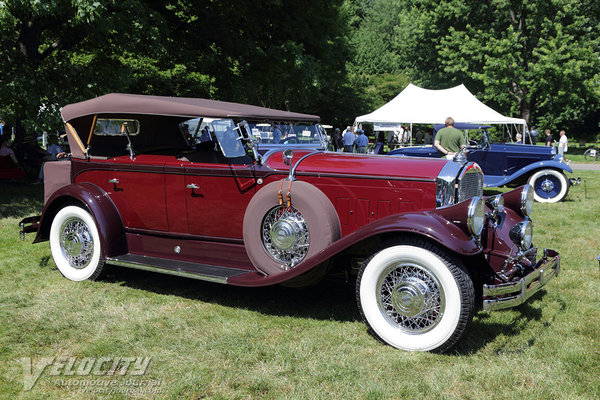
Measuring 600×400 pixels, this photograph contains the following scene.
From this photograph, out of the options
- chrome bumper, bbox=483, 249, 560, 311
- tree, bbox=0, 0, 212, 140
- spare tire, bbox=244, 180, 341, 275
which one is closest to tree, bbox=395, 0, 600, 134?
tree, bbox=0, 0, 212, 140

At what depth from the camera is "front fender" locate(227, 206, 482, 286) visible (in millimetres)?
3520

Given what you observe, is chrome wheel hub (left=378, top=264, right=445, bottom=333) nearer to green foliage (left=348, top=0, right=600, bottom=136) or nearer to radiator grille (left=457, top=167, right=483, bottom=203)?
radiator grille (left=457, top=167, right=483, bottom=203)

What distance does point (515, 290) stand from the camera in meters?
3.62

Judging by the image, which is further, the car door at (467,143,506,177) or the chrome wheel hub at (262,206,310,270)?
the car door at (467,143,506,177)

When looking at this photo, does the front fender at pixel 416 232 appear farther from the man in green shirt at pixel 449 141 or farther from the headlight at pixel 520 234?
the man in green shirt at pixel 449 141

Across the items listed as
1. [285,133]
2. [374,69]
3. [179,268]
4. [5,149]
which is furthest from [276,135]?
[374,69]

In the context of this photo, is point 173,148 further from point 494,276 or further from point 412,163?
point 494,276

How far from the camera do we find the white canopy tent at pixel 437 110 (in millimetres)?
17531

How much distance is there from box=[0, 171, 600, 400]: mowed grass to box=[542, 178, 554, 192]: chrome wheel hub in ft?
20.4

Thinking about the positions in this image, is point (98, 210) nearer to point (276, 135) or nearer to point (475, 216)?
point (276, 135)

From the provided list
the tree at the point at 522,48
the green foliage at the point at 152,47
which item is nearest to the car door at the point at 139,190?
the green foliage at the point at 152,47

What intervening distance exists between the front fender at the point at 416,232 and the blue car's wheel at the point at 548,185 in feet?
28.7

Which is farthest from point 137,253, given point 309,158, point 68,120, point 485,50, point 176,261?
point 485,50

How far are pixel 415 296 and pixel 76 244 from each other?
359 centimetres
